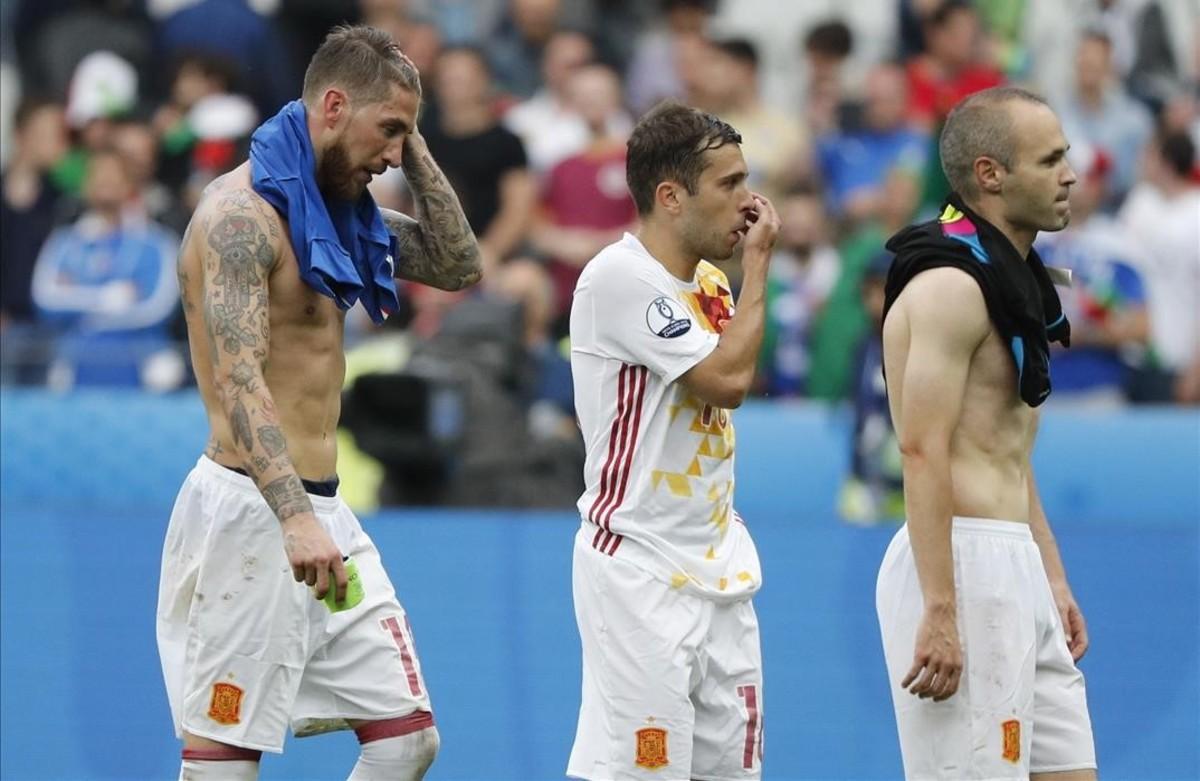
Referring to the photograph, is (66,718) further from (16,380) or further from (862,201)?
(862,201)

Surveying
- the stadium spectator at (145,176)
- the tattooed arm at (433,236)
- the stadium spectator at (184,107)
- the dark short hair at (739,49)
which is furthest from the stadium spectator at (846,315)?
the stadium spectator at (184,107)

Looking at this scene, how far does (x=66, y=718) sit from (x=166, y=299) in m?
2.77

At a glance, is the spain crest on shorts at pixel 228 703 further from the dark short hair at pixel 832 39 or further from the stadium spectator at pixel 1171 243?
the dark short hair at pixel 832 39

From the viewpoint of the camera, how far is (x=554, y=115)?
1273 centimetres

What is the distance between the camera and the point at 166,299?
433 inches

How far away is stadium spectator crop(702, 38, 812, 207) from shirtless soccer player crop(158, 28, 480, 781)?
6356 millimetres

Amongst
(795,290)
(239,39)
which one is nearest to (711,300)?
(795,290)

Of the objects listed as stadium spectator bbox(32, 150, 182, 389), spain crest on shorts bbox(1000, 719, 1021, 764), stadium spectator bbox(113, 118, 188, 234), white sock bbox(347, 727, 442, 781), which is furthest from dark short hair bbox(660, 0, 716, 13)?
spain crest on shorts bbox(1000, 719, 1021, 764)

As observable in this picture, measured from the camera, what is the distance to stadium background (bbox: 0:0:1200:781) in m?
8.59

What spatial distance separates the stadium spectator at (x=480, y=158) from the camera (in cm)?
1188

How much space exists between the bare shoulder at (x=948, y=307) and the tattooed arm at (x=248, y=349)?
1.58m

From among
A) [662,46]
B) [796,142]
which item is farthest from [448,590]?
[662,46]

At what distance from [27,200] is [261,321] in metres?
7.06

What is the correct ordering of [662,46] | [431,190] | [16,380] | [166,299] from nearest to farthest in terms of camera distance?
[431,190] → [16,380] → [166,299] → [662,46]
